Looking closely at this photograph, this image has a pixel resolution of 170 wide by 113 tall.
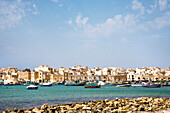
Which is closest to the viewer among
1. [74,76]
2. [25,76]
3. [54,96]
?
[54,96]

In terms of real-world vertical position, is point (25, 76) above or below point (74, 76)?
above

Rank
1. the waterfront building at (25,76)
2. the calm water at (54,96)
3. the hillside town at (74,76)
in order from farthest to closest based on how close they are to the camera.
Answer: the waterfront building at (25,76) < the hillside town at (74,76) < the calm water at (54,96)

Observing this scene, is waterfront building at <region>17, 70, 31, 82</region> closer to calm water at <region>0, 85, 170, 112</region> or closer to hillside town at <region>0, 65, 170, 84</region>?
hillside town at <region>0, 65, 170, 84</region>

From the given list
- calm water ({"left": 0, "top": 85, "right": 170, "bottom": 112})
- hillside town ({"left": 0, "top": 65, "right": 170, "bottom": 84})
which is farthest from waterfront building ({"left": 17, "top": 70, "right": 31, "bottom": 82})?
calm water ({"left": 0, "top": 85, "right": 170, "bottom": 112})

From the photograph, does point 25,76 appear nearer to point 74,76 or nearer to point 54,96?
point 74,76

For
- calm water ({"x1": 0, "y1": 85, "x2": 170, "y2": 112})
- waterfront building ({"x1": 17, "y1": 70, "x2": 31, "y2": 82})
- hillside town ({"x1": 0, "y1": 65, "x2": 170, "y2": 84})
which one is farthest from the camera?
waterfront building ({"x1": 17, "y1": 70, "x2": 31, "y2": 82})

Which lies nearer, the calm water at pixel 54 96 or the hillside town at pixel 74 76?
the calm water at pixel 54 96

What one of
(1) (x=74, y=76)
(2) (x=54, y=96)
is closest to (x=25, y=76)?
(1) (x=74, y=76)

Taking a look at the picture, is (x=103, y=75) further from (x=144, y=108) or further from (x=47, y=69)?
(x=144, y=108)

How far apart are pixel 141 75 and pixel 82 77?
3841 cm

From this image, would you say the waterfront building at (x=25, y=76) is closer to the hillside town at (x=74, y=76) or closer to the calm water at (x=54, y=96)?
the hillside town at (x=74, y=76)

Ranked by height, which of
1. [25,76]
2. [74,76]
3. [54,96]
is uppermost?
[25,76]

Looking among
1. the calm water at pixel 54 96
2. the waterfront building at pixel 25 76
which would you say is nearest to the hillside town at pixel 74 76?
the waterfront building at pixel 25 76

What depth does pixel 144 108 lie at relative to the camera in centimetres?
1872
